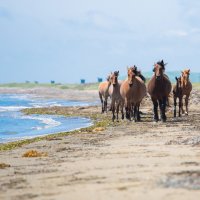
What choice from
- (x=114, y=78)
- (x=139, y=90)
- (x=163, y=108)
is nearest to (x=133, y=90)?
(x=139, y=90)

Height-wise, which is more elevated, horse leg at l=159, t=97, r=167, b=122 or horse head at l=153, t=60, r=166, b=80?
horse head at l=153, t=60, r=166, b=80

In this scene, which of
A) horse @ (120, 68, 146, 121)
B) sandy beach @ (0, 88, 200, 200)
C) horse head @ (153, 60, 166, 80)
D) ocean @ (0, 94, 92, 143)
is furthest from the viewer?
ocean @ (0, 94, 92, 143)

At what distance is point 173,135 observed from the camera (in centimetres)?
1894

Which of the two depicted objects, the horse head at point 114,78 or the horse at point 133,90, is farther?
the horse head at point 114,78

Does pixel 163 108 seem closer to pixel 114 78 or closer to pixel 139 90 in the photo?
pixel 139 90

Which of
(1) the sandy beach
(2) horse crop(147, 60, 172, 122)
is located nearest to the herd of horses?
(2) horse crop(147, 60, 172, 122)

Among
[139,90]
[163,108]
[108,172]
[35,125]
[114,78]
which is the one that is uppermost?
[114,78]

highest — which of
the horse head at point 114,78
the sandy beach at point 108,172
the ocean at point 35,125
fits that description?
the horse head at point 114,78

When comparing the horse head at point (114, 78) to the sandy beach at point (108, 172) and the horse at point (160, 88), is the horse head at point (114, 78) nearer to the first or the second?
the horse at point (160, 88)

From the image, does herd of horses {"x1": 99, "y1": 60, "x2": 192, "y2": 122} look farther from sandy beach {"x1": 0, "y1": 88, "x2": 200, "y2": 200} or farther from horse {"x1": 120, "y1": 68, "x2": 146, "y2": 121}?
sandy beach {"x1": 0, "y1": 88, "x2": 200, "y2": 200}

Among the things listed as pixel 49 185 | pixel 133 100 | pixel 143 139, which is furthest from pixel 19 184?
pixel 133 100

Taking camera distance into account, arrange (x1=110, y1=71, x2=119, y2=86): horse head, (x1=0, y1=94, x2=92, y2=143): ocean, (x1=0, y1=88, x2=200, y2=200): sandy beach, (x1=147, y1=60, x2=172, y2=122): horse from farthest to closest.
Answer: (x1=110, y1=71, x2=119, y2=86): horse head
(x1=0, y1=94, x2=92, y2=143): ocean
(x1=147, y1=60, x2=172, y2=122): horse
(x1=0, y1=88, x2=200, y2=200): sandy beach

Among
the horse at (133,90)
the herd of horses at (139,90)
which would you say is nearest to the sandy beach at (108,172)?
the herd of horses at (139,90)

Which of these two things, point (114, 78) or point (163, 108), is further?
point (114, 78)
